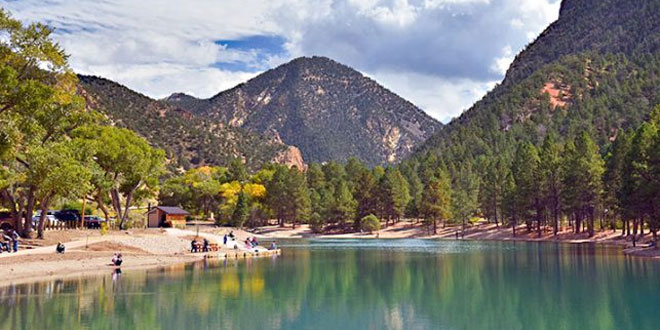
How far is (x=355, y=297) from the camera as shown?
38781 mm

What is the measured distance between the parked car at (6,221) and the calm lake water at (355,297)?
76.9 ft

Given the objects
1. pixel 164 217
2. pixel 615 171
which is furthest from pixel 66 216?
pixel 615 171

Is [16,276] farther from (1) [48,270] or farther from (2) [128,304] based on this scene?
(2) [128,304]

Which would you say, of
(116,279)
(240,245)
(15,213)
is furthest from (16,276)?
(240,245)

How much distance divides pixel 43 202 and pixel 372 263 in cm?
3196

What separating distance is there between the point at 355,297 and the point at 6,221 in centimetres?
4733

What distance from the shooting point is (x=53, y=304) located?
109 ft

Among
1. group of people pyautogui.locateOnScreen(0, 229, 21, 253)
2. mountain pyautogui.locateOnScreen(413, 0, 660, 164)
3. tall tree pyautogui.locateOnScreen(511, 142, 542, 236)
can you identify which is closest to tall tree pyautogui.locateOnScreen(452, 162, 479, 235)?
tall tree pyautogui.locateOnScreen(511, 142, 542, 236)

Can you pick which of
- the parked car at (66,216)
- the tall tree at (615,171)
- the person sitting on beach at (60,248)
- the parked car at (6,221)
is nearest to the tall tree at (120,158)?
the parked car at (6,221)

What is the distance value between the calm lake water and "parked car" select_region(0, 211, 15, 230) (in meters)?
23.4

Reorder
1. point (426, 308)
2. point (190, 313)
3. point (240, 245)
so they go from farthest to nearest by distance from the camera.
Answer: point (240, 245)
point (426, 308)
point (190, 313)

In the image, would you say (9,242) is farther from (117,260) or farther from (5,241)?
(117,260)

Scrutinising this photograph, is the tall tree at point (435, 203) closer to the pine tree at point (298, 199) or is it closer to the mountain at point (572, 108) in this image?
the pine tree at point (298, 199)

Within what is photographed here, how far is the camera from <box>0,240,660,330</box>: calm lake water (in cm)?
2952
